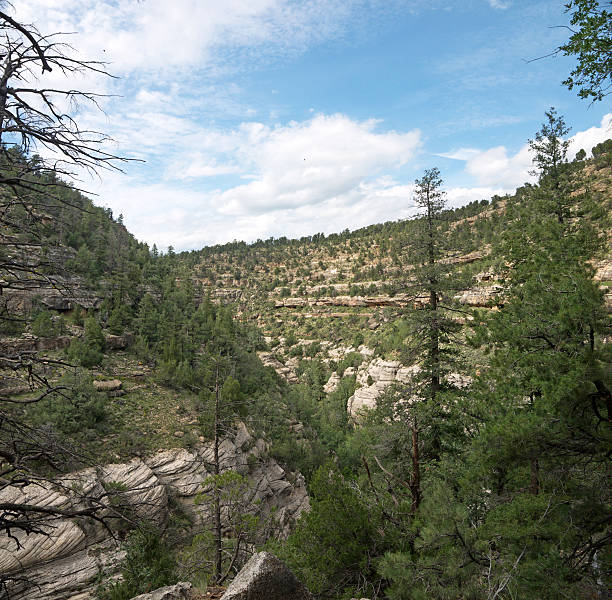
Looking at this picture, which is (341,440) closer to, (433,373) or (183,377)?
(183,377)

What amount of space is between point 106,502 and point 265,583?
16396 millimetres

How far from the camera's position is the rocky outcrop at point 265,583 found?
385 centimetres

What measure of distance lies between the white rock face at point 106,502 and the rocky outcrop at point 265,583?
158 centimetres

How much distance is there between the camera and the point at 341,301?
77.9 metres

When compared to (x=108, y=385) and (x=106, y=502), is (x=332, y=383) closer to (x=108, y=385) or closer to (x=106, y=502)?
(x=108, y=385)

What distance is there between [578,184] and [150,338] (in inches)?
1124

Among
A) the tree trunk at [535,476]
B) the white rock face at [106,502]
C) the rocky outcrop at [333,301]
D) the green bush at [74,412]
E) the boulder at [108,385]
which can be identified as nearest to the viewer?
the tree trunk at [535,476]

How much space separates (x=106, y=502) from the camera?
53.9 feet

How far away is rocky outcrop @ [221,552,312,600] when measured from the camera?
3.85 metres

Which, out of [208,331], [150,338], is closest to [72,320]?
[150,338]

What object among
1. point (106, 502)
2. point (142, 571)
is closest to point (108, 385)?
point (106, 502)

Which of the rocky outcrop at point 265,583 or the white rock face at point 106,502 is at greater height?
the rocky outcrop at point 265,583

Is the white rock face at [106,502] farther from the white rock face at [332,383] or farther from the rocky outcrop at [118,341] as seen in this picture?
the white rock face at [332,383]

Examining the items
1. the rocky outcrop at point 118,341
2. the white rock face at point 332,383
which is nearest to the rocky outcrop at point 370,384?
the white rock face at point 332,383
